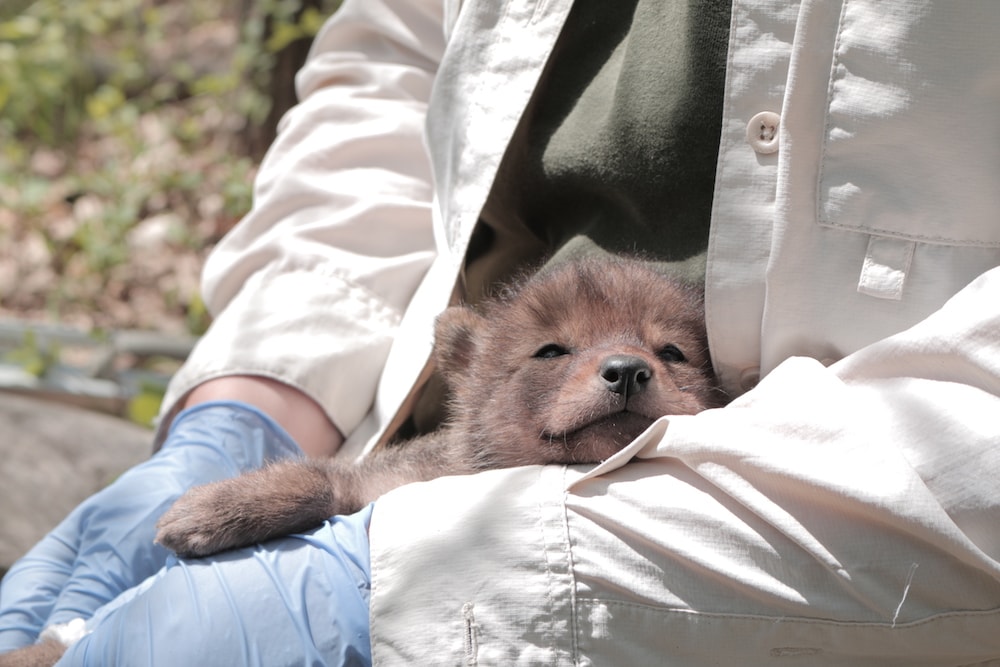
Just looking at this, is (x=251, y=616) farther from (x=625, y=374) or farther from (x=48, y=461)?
(x=48, y=461)

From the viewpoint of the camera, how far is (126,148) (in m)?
7.91

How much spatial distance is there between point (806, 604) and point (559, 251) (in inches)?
50.1

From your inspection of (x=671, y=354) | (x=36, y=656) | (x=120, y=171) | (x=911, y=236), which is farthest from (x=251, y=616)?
(x=120, y=171)

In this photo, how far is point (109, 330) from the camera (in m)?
6.05

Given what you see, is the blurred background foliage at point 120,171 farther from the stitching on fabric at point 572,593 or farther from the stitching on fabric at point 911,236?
the stitching on fabric at point 911,236

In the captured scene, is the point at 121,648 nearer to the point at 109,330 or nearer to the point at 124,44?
the point at 109,330

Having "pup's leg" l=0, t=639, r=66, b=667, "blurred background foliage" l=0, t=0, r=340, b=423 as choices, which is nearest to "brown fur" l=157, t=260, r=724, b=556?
"pup's leg" l=0, t=639, r=66, b=667

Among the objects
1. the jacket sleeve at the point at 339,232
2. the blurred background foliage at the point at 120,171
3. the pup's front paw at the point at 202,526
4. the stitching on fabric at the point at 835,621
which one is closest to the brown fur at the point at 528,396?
the pup's front paw at the point at 202,526

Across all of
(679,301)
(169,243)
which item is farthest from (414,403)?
(169,243)

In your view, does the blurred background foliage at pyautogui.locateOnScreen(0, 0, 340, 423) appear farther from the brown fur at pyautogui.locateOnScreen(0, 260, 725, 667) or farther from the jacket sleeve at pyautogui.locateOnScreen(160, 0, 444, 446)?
the brown fur at pyautogui.locateOnScreen(0, 260, 725, 667)

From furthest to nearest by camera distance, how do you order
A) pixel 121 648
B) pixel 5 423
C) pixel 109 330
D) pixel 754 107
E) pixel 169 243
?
pixel 169 243, pixel 109 330, pixel 5 423, pixel 754 107, pixel 121 648

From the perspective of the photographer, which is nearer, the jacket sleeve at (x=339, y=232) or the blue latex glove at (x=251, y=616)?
the blue latex glove at (x=251, y=616)

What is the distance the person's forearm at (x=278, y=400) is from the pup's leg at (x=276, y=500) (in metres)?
0.32

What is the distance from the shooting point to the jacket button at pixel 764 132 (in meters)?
2.29
